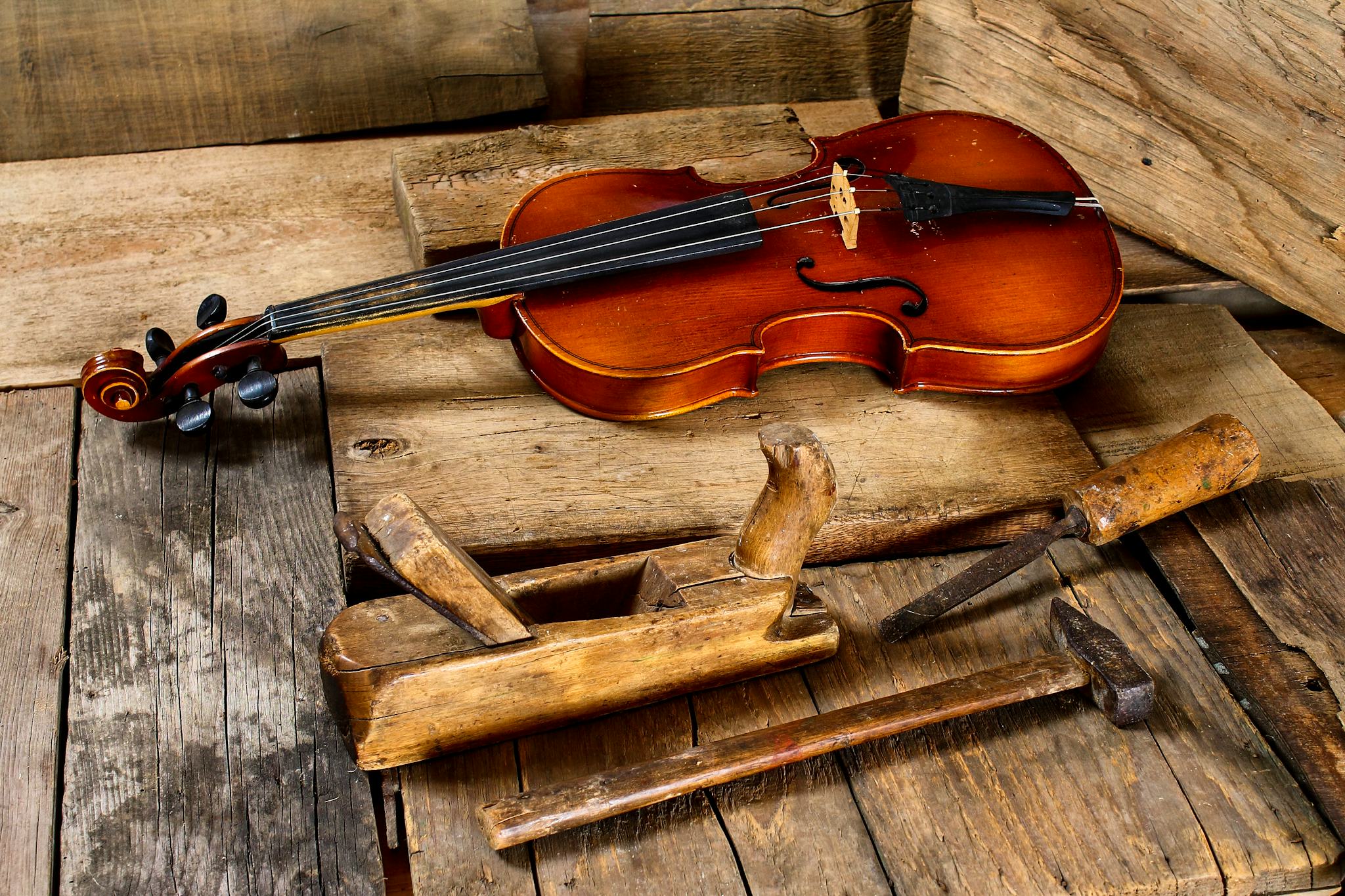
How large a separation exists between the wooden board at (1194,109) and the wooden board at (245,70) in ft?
3.17

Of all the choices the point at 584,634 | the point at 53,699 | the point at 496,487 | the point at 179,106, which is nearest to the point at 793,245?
the point at 496,487

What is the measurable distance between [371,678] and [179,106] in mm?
1589

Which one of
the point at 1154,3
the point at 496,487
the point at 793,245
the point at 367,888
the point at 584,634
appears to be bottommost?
the point at 367,888

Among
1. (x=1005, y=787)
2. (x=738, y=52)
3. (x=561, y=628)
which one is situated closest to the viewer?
(x=561, y=628)

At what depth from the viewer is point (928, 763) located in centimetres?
155

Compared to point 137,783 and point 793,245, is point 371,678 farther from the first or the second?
point 793,245

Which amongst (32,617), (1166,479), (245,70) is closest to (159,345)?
(32,617)

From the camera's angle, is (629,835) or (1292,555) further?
(1292,555)

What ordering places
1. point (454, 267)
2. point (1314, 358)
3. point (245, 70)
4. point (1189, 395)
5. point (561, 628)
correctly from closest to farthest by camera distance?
point (561, 628) → point (454, 267) → point (1189, 395) → point (1314, 358) → point (245, 70)

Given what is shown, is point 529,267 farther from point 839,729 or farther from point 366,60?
point 366,60

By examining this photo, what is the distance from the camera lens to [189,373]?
5.44ft

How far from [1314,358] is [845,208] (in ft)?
3.40

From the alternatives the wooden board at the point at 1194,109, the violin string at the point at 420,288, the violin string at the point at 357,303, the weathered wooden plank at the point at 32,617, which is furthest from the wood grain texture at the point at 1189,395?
the weathered wooden plank at the point at 32,617

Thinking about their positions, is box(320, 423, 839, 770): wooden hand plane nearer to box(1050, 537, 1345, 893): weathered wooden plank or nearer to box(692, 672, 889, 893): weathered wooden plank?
box(692, 672, 889, 893): weathered wooden plank
